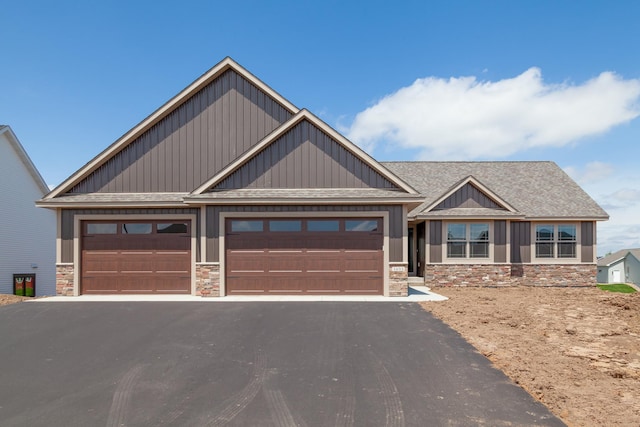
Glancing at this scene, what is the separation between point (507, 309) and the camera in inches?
426

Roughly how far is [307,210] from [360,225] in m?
1.98

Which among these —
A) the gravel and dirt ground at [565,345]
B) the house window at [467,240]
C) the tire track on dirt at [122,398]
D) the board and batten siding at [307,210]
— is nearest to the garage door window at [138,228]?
the board and batten siding at [307,210]

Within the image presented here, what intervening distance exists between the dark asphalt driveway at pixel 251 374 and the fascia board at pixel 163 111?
232 inches

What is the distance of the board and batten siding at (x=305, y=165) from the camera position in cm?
1283

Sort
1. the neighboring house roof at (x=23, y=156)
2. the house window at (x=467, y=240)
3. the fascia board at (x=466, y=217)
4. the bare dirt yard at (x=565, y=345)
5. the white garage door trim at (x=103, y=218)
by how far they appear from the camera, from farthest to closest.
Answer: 1. the neighboring house roof at (x=23, y=156)
2. the house window at (x=467, y=240)
3. the fascia board at (x=466, y=217)
4. the white garage door trim at (x=103, y=218)
5. the bare dirt yard at (x=565, y=345)

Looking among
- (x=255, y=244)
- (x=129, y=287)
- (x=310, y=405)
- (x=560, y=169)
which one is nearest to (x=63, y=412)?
(x=310, y=405)

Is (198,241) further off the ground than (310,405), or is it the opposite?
(198,241)

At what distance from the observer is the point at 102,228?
13.4 meters

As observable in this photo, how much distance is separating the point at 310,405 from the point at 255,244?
8.39 m

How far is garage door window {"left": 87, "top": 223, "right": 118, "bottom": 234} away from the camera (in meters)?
13.4

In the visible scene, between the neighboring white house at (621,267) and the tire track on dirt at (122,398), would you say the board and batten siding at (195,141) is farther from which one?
the neighboring white house at (621,267)

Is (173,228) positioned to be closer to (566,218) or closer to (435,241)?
(435,241)

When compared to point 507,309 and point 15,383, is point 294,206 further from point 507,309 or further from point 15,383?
point 15,383

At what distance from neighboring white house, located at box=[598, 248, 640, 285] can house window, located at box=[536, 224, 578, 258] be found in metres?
33.4
